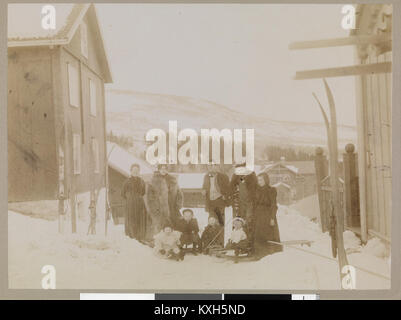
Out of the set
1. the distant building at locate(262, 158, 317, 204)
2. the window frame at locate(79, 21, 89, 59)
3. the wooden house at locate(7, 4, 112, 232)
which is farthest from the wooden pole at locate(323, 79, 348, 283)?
the window frame at locate(79, 21, 89, 59)

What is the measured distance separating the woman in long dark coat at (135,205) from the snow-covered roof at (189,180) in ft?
0.76

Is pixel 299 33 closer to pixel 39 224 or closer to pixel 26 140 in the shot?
pixel 26 140

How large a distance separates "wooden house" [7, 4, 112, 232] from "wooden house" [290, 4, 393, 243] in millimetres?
1255

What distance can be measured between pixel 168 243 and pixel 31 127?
3.52ft

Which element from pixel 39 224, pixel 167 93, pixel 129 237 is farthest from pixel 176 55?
pixel 39 224

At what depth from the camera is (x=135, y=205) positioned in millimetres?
2969

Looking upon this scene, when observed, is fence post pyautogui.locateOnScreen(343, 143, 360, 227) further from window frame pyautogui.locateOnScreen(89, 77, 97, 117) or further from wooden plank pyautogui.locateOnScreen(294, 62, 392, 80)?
window frame pyautogui.locateOnScreen(89, 77, 97, 117)

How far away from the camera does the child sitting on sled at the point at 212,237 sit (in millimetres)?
2961

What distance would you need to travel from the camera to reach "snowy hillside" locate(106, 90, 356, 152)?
2941 mm

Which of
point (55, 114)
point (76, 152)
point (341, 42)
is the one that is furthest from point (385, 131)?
point (55, 114)

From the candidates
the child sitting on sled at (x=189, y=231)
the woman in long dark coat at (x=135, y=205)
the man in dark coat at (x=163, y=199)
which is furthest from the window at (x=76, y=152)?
the child sitting on sled at (x=189, y=231)

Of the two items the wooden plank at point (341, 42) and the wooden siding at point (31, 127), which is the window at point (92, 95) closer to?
the wooden siding at point (31, 127)

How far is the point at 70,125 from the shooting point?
2.97m

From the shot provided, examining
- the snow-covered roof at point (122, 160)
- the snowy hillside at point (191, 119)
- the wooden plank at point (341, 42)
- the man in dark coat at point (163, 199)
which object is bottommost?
the man in dark coat at point (163, 199)
